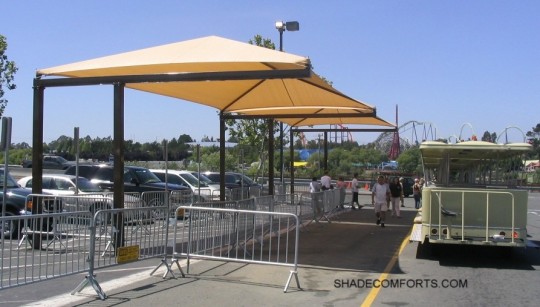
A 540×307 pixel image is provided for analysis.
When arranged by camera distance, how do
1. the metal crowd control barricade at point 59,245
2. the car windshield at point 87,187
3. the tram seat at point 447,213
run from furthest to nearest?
1. the car windshield at point 87,187
2. the tram seat at point 447,213
3. the metal crowd control barricade at point 59,245

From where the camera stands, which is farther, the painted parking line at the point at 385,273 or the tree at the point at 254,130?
the tree at the point at 254,130

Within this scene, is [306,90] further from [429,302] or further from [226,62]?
[429,302]

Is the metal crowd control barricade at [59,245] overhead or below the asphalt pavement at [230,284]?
overhead

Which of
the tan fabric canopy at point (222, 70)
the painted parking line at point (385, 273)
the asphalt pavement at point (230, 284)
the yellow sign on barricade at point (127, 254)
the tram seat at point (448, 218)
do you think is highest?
the tan fabric canopy at point (222, 70)

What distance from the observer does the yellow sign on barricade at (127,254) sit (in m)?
8.89

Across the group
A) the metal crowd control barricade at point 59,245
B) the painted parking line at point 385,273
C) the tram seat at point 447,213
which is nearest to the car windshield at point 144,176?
the painted parking line at point 385,273

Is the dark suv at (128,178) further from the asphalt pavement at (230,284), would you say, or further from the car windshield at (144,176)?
the asphalt pavement at (230,284)

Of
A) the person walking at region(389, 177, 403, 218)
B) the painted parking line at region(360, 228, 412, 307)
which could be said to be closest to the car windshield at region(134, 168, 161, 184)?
the person walking at region(389, 177, 403, 218)

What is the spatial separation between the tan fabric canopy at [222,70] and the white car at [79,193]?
271 centimetres

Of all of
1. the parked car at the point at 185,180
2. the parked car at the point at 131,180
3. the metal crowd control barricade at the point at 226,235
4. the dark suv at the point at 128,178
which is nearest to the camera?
the metal crowd control barricade at the point at 226,235

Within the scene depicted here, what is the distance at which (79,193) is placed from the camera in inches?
643

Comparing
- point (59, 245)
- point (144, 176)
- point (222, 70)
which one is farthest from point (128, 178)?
point (59, 245)

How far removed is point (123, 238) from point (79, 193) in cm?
690

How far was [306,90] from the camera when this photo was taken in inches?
641
